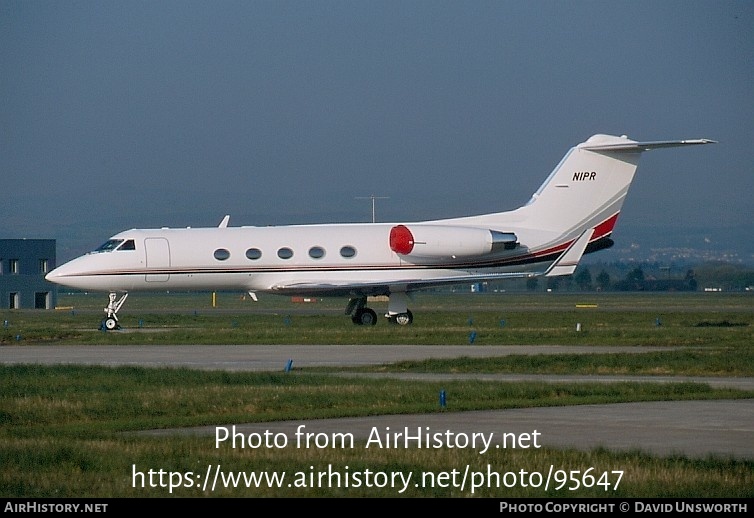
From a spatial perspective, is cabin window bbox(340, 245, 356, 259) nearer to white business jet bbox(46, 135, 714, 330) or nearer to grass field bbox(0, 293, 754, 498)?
white business jet bbox(46, 135, 714, 330)

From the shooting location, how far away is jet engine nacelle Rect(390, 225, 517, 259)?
4069 centimetres

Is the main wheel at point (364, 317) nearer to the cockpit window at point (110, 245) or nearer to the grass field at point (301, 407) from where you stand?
the grass field at point (301, 407)

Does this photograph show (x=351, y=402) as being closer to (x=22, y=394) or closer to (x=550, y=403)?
(x=550, y=403)

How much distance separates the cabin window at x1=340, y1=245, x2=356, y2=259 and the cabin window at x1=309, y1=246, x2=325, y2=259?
636 mm

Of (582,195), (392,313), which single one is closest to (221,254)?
(392,313)

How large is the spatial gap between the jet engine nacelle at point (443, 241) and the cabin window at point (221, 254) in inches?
215

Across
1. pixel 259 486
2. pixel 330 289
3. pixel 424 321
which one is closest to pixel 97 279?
pixel 330 289

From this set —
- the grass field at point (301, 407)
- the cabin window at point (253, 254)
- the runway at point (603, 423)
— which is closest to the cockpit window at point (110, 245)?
the cabin window at point (253, 254)

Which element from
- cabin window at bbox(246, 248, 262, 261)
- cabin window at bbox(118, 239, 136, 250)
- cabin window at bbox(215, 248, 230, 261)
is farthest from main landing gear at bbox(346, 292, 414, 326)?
cabin window at bbox(118, 239, 136, 250)

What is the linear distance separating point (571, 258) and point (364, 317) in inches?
283

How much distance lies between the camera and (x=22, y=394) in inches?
755

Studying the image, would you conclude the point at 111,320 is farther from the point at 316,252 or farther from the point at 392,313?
the point at 392,313

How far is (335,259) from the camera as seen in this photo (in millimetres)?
41031

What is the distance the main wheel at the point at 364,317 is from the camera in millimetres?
41438
